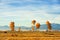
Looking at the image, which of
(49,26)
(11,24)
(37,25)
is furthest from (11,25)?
(49,26)

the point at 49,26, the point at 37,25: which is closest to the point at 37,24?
the point at 37,25

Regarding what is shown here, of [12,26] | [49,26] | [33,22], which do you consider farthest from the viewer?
[49,26]

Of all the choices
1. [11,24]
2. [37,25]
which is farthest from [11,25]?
[37,25]

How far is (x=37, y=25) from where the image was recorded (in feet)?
500

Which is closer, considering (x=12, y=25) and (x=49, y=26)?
(x=12, y=25)

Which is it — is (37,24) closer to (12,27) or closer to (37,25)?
(37,25)

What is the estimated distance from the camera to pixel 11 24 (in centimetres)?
15200

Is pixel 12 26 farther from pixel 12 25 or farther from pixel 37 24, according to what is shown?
pixel 37 24

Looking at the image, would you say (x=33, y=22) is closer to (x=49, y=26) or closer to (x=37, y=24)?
(x=37, y=24)

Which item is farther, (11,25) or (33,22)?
(11,25)

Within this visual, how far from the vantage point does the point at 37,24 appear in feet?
505

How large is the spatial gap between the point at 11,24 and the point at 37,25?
18.0 meters

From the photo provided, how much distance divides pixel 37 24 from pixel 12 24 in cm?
1750

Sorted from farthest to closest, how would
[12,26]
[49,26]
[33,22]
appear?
[49,26], [12,26], [33,22]
